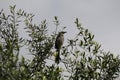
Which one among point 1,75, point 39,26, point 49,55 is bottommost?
point 1,75

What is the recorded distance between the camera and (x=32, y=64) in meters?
7.61

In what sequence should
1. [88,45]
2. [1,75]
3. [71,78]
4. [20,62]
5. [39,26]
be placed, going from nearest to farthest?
[1,75] → [20,62] → [71,78] → [88,45] → [39,26]

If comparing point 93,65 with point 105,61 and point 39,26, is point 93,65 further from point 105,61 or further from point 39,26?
point 39,26

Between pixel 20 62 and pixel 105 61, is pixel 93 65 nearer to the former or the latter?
pixel 105 61

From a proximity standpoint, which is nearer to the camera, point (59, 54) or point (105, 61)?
point (105, 61)

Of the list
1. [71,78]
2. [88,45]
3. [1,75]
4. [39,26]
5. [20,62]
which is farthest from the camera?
[39,26]

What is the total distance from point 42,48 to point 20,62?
147 centimetres

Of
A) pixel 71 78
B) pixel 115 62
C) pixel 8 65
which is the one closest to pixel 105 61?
pixel 115 62

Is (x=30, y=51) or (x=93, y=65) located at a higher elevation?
(x=30, y=51)

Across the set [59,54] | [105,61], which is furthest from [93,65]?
[59,54]

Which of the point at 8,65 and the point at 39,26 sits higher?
the point at 39,26

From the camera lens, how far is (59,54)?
8.46 m

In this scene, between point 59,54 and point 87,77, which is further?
point 59,54

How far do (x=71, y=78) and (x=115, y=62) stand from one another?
97 cm
